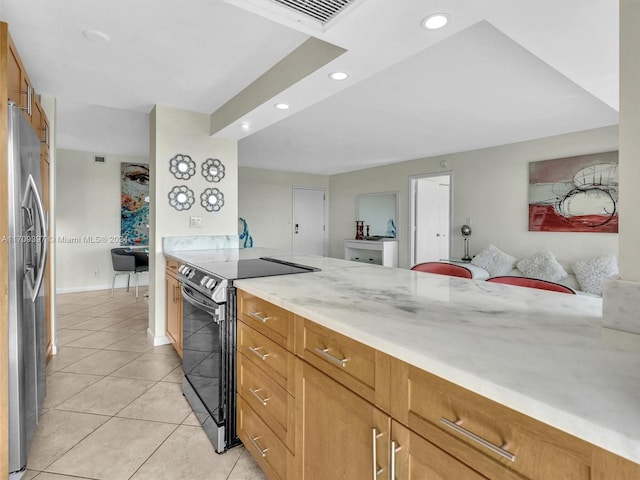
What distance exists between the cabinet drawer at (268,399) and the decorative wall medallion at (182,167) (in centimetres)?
216

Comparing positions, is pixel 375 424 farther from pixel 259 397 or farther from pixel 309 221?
pixel 309 221

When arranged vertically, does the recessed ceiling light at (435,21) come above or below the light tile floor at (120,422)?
above

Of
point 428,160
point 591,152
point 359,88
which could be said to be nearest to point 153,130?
point 359,88

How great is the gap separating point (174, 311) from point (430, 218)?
193 inches

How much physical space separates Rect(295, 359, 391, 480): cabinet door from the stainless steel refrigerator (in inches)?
49.0

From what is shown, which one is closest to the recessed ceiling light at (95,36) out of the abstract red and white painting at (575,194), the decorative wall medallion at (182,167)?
the decorative wall medallion at (182,167)

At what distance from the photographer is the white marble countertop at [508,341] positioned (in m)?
0.54

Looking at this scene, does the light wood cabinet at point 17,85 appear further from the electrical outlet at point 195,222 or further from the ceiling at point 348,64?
the electrical outlet at point 195,222

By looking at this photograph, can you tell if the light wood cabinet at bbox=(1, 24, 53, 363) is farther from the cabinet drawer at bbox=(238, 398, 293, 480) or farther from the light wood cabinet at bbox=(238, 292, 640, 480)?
the cabinet drawer at bbox=(238, 398, 293, 480)

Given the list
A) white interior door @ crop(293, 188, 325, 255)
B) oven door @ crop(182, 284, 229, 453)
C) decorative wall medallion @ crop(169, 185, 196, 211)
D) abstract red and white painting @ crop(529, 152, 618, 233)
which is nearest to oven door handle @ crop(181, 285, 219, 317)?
oven door @ crop(182, 284, 229, 453)

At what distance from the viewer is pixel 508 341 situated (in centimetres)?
82

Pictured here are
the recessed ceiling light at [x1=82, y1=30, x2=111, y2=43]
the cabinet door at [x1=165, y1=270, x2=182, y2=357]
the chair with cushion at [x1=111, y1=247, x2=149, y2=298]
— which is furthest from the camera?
the chair with cushion at [x1=111, y1=247, x2=149, y2=298]

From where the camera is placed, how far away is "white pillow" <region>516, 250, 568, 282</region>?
158 inches

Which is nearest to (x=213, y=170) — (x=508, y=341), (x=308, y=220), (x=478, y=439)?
(x=508, y=341)
